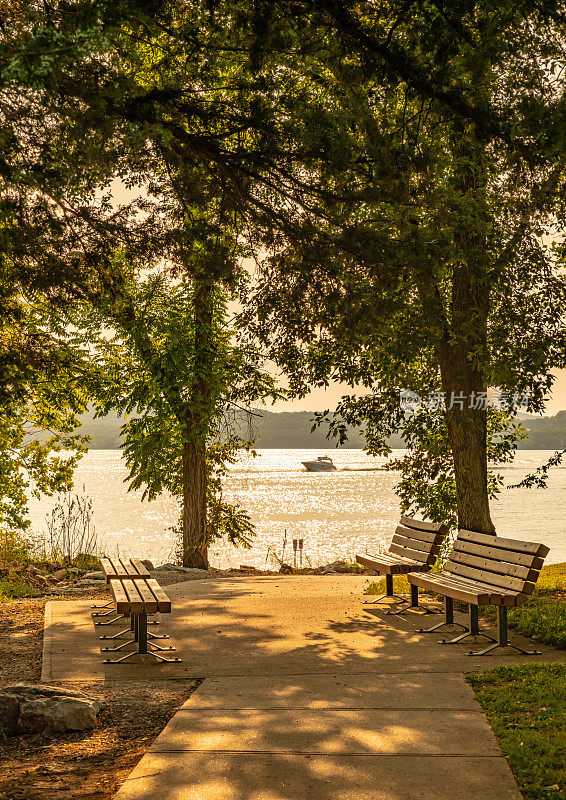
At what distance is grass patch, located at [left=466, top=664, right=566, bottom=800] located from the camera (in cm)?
415

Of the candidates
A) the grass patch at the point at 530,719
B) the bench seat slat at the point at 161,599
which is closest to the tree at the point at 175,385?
the bench seat slat at the point at 161,599

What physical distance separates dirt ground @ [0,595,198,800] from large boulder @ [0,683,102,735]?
6 centimetres

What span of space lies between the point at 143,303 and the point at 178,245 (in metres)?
6.80

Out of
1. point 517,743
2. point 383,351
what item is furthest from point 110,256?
point 517,743

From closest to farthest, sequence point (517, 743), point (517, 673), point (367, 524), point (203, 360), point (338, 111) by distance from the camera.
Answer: point (517, 743) → point (517, 673) → point (338, 111) → point (203, 360) → point (367, 524)

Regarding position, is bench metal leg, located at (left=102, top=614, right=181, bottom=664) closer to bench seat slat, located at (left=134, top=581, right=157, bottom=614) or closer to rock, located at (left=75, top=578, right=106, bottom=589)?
bench seat slat, located at (left=134, top=581, right=157, bottom=614)

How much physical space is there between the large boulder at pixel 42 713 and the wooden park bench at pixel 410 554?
15.6 feet

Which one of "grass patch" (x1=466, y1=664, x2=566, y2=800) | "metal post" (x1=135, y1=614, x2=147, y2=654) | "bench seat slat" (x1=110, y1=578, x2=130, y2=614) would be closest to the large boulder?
"bench seat slat" (x1=110, y1=578, x2=130, y2=614)

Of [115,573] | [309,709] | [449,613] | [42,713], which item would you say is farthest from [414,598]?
[42,713]

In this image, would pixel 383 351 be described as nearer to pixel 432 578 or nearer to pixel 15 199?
pixel 432 578

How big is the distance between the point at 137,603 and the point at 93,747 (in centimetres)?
178

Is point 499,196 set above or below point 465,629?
above

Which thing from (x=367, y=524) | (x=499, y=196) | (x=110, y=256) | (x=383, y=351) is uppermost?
(x=499, y=196)

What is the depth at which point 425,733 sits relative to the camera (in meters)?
4.85
